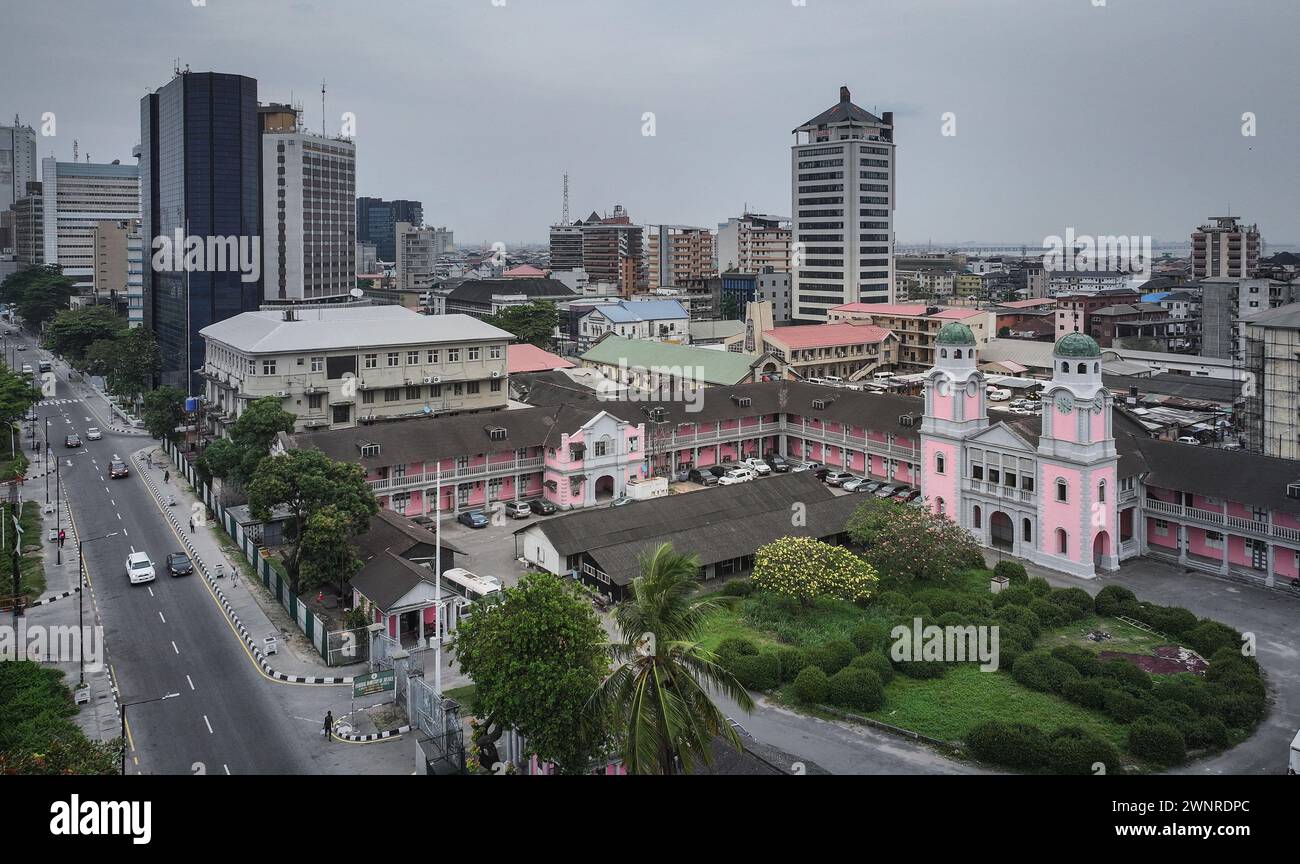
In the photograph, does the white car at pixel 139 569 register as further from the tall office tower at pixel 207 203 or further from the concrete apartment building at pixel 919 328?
the concrete apartment building at pixel 919 328

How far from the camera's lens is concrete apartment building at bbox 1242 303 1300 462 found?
60406 millimetres

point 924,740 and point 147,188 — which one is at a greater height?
point 147,188

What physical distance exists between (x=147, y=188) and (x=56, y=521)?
71217 mm

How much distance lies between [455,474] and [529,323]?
64.2 m

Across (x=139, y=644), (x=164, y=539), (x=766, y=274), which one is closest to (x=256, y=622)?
(x=139, y=644)

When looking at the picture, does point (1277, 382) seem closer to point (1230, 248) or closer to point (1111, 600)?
point (1111, 600)

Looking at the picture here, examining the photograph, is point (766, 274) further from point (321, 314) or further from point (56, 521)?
point (56, 521)

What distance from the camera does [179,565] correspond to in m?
47.6

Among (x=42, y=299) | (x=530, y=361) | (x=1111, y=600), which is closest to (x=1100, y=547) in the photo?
(x=1111, y=600)

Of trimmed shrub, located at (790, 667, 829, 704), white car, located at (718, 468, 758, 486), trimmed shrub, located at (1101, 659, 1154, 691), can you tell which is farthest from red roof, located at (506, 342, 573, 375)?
trimmed shrub, located at (1101, 659, 1154, 691)

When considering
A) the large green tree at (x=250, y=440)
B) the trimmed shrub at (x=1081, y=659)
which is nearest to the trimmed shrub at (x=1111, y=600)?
the trimmed shrub at (x=1081, y=659)

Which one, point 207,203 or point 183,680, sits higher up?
point 207,203

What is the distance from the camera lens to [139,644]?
3906cm

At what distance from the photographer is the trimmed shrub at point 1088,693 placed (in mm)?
33781
